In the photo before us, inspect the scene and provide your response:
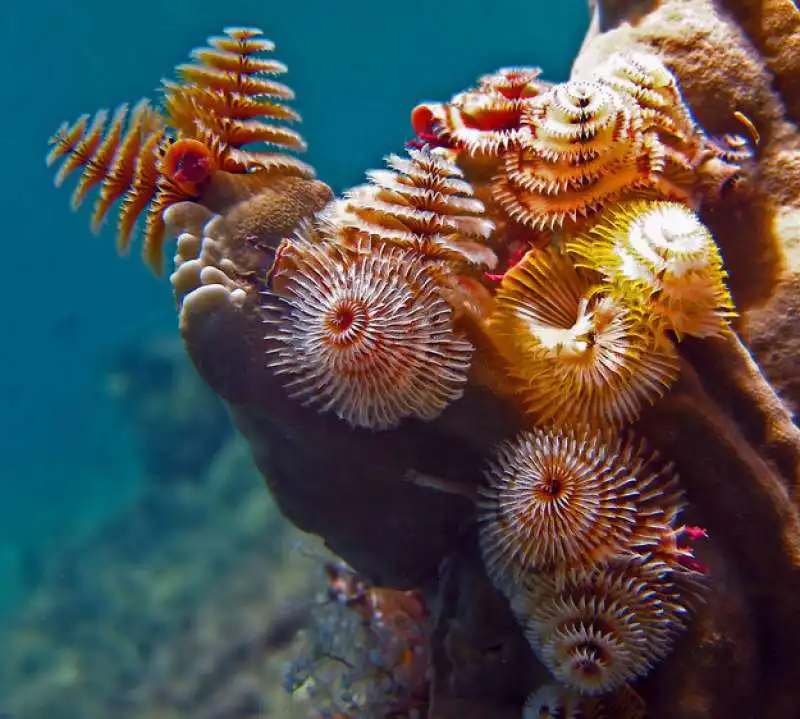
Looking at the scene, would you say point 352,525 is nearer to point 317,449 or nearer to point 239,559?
point 317,449

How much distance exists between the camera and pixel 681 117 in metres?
2.98

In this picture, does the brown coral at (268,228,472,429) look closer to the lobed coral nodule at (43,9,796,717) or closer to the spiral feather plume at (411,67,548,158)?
the lobed coral nodule at (43,9,796,717)

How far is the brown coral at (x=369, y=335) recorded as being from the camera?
238cm

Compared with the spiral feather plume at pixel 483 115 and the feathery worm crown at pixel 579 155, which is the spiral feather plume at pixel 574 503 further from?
the spiral feather plume at pixel 483 115

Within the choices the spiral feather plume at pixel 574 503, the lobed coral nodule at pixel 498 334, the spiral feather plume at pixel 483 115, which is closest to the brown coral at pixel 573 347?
the lobed coral nodule at pixel 498 334

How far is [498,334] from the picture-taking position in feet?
8.93

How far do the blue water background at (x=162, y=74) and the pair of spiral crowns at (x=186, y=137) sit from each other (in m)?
15.2

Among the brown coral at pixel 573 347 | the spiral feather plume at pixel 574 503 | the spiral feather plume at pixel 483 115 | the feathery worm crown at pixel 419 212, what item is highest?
the spiral feather plume at pixel 483 115

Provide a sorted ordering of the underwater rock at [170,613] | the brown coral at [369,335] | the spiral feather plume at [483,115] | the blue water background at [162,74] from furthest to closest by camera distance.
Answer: the blue water background at [162,74] → the underwater rock at [170,613] → the spiral feather plume at [483,115] → the brown coral at [369,335]

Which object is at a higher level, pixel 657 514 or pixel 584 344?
pixel 584 344

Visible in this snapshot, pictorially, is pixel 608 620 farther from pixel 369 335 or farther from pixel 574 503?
pixel 369 335

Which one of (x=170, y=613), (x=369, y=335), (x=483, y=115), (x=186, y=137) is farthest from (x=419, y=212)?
(x=170, y=613)

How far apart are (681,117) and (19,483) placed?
19.0m

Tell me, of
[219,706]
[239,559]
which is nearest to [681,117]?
[219,706]
